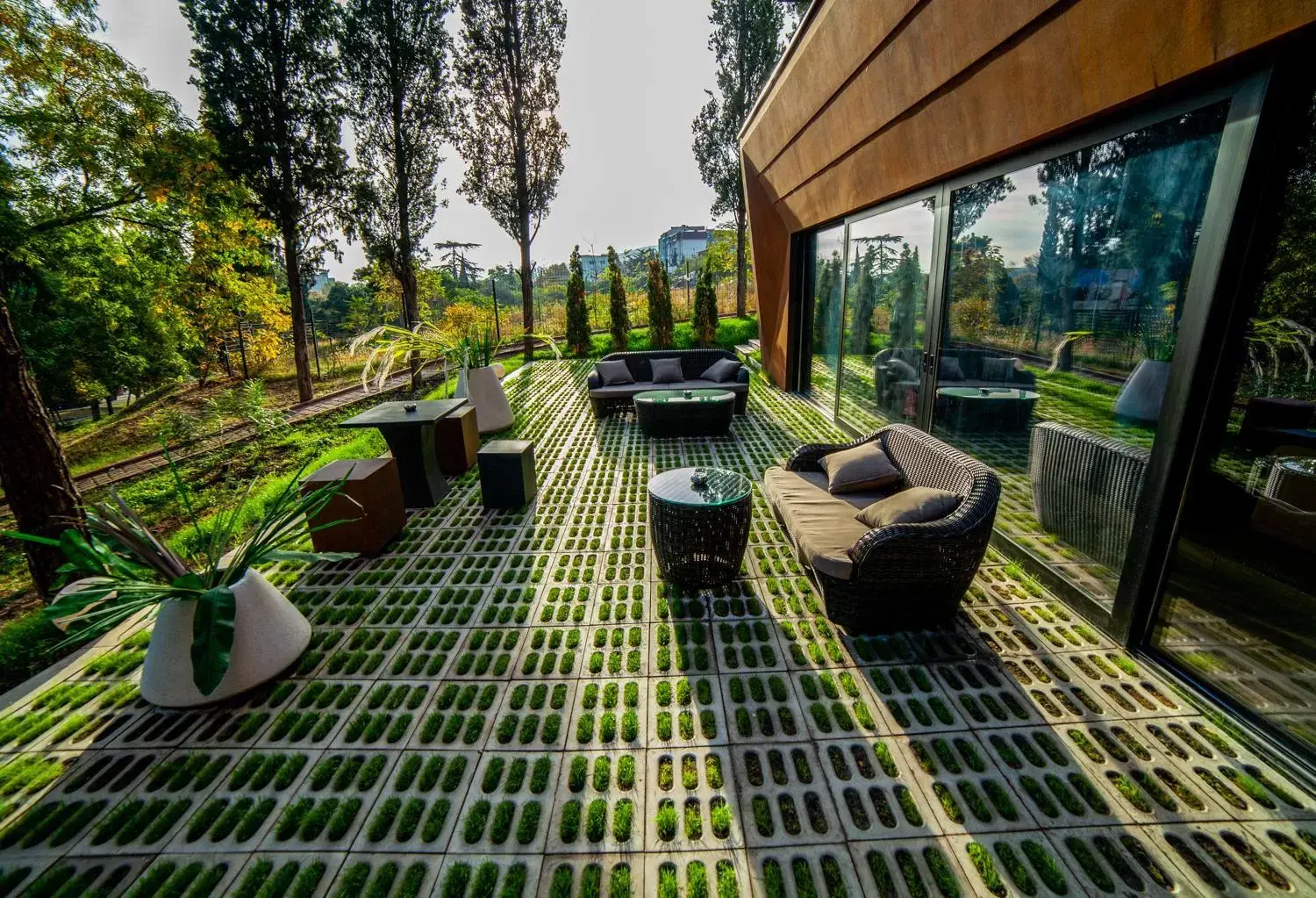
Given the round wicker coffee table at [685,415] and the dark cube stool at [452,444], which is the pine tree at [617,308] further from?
the dark cube stool at [452,444]

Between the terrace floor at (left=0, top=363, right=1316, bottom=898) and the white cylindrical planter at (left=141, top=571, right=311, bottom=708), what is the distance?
12 centimetres

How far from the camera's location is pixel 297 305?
1127 cm

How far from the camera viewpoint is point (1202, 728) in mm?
2133

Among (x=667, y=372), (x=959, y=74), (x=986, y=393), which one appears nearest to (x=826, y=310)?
(x=667, y=372)

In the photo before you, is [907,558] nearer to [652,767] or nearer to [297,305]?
[652,767]

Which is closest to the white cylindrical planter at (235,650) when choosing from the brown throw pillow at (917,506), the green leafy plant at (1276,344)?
the brown throw pillow at (917,506)

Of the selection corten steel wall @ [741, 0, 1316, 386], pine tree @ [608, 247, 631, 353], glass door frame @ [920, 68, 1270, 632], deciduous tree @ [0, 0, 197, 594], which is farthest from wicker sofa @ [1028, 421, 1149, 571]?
pine tree @ [608, 247, 631, 353]

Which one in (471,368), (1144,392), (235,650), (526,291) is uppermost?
(526,291)

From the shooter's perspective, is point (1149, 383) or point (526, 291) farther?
point (526, 291)

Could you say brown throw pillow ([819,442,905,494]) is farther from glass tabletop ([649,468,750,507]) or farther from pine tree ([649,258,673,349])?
pine tree ([649,258,673,349])

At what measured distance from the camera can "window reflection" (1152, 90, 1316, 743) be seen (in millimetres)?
1952

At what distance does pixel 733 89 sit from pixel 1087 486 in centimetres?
1980

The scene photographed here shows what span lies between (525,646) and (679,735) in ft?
3.43

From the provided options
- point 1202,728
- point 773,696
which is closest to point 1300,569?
point 1202,728
